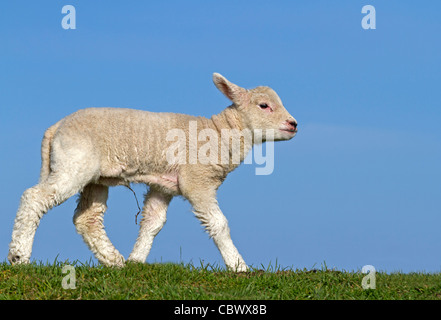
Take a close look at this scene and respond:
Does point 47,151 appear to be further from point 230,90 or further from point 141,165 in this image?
point 230,90

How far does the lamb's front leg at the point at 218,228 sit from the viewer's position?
8.61 meters

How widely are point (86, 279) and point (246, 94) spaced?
160 inches

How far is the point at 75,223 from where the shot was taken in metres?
9.34

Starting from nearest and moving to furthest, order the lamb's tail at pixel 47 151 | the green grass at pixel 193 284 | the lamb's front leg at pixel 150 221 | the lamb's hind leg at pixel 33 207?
the green grass at pixel 193 284, the lamb's hind leg at pixel 33 207, the lamb's tail at pixel 47 151, the lamb's front leg at pixel 150 221

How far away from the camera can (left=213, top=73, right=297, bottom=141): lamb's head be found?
9.27m

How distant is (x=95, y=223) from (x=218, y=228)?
2115 mm

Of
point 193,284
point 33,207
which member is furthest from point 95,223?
point 193,284

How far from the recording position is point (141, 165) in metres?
8.90

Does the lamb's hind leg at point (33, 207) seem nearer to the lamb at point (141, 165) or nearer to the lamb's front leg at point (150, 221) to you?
the lamb at point (141, 165)

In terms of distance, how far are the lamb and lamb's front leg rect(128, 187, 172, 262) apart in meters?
0.02

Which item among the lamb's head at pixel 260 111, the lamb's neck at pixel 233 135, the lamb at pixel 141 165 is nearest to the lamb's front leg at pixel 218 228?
the lamb at pixel 141 165

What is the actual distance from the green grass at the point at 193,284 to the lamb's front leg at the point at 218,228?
835 mm
